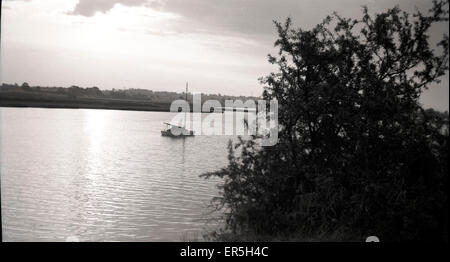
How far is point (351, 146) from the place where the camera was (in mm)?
10031

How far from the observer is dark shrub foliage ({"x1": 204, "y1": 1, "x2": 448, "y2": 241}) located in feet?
30.5

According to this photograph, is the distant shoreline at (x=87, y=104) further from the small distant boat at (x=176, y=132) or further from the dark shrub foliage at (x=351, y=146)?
the dark shrub foliage at (x=351, y=146)

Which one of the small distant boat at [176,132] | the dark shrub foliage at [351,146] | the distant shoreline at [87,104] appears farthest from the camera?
the distant shoreline at [87,104]

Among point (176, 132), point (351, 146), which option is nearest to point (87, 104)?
point (176, 132)

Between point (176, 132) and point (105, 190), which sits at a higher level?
point (176, 132)

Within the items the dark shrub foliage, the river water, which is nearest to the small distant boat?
the river water

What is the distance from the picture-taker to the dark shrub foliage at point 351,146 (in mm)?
9297

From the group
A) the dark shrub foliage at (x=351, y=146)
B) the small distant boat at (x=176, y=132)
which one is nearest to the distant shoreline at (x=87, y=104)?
the small distant boat at (x=176, y=132)

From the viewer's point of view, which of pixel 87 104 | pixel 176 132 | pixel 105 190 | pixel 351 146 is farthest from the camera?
pixel 87 104

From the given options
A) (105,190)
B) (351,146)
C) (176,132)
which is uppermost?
(351,146)

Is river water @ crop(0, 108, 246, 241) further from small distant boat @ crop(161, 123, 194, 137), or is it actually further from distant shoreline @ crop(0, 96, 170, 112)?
distant shoreline @ crop(0, 96, 170, 112)

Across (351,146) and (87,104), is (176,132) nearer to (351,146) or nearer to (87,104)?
(351,146)
